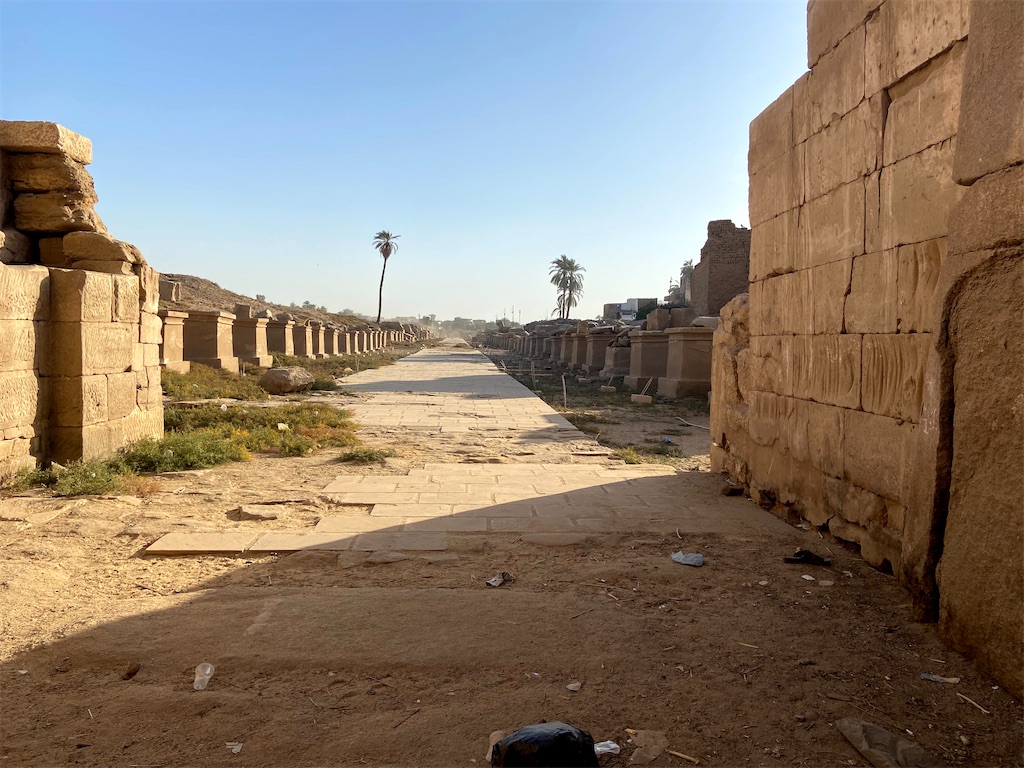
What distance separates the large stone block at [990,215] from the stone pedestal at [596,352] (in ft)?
60.5

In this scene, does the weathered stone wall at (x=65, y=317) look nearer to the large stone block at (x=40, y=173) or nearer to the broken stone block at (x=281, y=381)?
the large stone block at (x=40, y=173)

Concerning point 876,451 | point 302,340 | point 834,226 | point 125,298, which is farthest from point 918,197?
point 302,340

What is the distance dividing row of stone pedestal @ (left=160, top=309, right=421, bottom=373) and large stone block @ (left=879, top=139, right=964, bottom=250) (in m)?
12.8

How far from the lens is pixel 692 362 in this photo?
1411 centimetres

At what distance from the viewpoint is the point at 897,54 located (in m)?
3.69

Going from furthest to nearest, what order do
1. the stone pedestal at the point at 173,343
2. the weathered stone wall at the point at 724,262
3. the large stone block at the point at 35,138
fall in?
1. the weathered stone wall at the point at 724,262
2. the stone pedestal at the point at 173,343
3. the large stone block at the point at 35,138

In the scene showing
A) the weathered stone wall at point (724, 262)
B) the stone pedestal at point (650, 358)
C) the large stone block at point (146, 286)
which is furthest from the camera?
the weathered stone wall at point (724, 262)

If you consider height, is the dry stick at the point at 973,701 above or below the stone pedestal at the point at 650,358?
below

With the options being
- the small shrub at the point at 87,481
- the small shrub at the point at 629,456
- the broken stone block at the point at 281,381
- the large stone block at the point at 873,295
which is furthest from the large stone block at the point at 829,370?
the broken stone block at the point at 281,381

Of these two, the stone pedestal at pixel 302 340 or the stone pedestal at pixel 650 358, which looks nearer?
the stone pedestal at pixel 650 358

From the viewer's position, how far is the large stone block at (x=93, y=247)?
679cm

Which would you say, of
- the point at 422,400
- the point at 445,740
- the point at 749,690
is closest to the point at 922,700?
the point at 749,690

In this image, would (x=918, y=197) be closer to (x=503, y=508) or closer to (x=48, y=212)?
(x=503, y=508)

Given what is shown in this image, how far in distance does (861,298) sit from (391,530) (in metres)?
3.37
